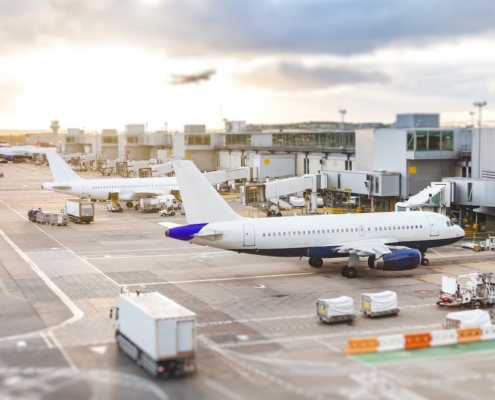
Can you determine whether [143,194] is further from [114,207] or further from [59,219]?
[59,219]

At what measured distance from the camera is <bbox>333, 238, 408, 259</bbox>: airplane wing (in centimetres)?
4941

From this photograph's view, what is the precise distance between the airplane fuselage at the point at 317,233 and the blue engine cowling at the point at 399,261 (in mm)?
3303

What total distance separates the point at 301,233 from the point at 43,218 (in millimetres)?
Result: 42259

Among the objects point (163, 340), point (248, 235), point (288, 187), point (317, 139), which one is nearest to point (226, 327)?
point (163, 340)

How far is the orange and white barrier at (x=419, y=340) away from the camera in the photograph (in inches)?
1266

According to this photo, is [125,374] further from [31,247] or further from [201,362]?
[31,247]

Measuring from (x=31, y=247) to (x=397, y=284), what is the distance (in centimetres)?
3421

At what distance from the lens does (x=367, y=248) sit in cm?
4975

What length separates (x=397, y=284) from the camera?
1884 inches

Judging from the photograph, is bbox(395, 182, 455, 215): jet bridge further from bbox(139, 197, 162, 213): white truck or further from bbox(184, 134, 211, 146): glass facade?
bbox(184, 134, 211, 146): glass facade

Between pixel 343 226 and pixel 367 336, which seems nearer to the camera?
pixel 367 336

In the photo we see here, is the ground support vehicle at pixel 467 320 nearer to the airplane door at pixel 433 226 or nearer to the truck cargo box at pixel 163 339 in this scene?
the truck cargo box at pixel 163 339

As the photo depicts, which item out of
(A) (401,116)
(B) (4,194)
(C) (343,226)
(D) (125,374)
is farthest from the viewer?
(A) (401,116)

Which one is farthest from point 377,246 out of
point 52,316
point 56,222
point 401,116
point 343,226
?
point 401,116
